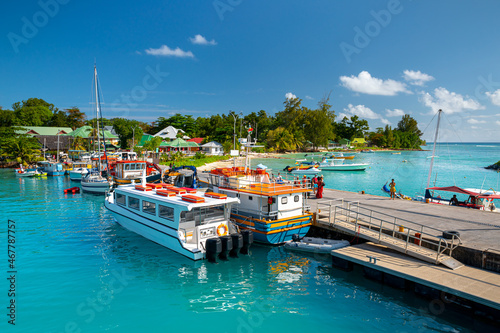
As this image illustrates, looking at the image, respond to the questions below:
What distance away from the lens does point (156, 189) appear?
57.2 feet

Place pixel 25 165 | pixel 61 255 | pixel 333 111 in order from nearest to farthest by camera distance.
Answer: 1. pixel 61 255
2. pixel 25 165
3. pixel 333 111

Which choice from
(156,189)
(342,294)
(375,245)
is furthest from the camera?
(156,189)

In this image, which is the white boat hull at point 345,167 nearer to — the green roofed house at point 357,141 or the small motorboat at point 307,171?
the small motorboat at point 307,171

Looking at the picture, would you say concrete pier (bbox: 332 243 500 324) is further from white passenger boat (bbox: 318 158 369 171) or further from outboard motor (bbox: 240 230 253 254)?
white passenger boat (bbox: 318 158 369 171)

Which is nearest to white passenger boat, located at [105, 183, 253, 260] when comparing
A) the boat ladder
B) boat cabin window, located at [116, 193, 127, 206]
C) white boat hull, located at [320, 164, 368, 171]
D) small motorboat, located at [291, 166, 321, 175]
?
boat cabin window, located at [116, 193, 127, 206]

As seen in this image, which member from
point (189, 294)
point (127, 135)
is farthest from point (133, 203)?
point (127, 135)

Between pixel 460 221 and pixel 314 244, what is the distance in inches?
321

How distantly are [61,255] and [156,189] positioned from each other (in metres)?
6.07

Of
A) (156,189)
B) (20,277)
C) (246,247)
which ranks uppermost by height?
(156,189)

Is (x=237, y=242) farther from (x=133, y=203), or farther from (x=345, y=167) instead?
(x=345, y=167)

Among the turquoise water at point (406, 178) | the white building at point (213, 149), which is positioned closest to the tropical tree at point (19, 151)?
the white building at point (213, 149)

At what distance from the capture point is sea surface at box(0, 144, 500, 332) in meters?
10.1

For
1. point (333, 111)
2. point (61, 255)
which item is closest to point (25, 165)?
point (61, 255)

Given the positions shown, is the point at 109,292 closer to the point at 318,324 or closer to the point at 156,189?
the point at 156,189
